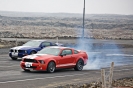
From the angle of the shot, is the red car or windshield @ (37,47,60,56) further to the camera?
windshield @ (37,47,60,56)

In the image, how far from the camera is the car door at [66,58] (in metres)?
20.7

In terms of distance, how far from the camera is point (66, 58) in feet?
68.9

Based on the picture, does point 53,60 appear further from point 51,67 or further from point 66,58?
point 66,58

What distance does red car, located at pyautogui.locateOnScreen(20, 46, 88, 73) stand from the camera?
19453mm

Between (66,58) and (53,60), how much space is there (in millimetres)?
1266

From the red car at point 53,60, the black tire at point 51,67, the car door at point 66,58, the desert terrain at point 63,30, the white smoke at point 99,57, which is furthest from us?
the desert terrain at point 63,30

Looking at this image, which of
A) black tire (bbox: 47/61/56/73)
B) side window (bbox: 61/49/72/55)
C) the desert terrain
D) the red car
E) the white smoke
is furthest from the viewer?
the desert terrain

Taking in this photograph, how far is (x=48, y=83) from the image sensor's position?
15.8m

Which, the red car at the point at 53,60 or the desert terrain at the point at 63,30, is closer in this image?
the red car at the point at 53,60

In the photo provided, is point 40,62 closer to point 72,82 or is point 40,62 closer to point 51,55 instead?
point 51,55

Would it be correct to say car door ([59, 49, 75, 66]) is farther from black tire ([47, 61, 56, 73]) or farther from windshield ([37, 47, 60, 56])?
black tire ([47, 61, 56, 73])

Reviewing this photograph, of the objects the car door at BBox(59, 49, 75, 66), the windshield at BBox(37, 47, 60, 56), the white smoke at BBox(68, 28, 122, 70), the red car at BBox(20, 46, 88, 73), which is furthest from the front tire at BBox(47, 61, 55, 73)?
the white smoke at BBox(68, 28, 122, 70)

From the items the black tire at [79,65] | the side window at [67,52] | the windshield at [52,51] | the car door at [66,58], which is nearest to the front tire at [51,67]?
the car door at [66,58]

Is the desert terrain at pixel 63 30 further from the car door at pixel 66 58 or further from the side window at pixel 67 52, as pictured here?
the car door at pixel 66 58
